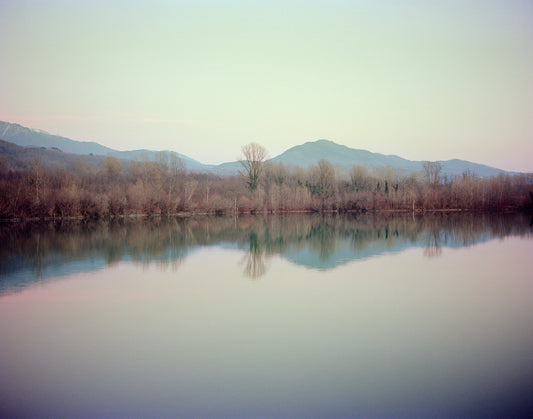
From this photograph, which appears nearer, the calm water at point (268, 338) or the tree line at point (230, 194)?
the calm water at point (268, 338)

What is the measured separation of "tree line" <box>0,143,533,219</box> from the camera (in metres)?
38.2

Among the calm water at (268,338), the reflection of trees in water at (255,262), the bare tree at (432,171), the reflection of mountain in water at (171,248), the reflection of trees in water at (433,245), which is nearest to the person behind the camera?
the calm water at (268,338)

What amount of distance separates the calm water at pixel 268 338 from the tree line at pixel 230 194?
2642cm

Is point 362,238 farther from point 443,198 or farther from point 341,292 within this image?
point 443,198

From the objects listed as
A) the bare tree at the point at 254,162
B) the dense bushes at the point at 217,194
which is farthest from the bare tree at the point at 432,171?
the bare tree at the point at 254,162

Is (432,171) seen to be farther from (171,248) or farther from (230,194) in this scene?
(171,248)

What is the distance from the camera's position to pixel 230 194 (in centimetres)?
5547

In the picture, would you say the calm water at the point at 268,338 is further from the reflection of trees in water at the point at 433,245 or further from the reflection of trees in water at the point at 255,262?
the reflection of trees in water at the point at 433,245

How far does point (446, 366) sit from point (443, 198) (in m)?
54.8

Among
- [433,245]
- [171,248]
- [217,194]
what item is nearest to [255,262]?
[171,248]

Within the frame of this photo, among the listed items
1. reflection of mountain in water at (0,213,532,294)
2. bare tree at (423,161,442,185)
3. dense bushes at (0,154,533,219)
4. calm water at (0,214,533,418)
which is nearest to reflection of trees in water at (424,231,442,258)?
reflection of mountain in water at (0,213,532,294)

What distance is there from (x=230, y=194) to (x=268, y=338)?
162 feet

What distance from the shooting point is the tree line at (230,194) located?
38250mm

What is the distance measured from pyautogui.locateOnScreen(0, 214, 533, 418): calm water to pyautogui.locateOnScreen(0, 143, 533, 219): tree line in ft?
86.7
